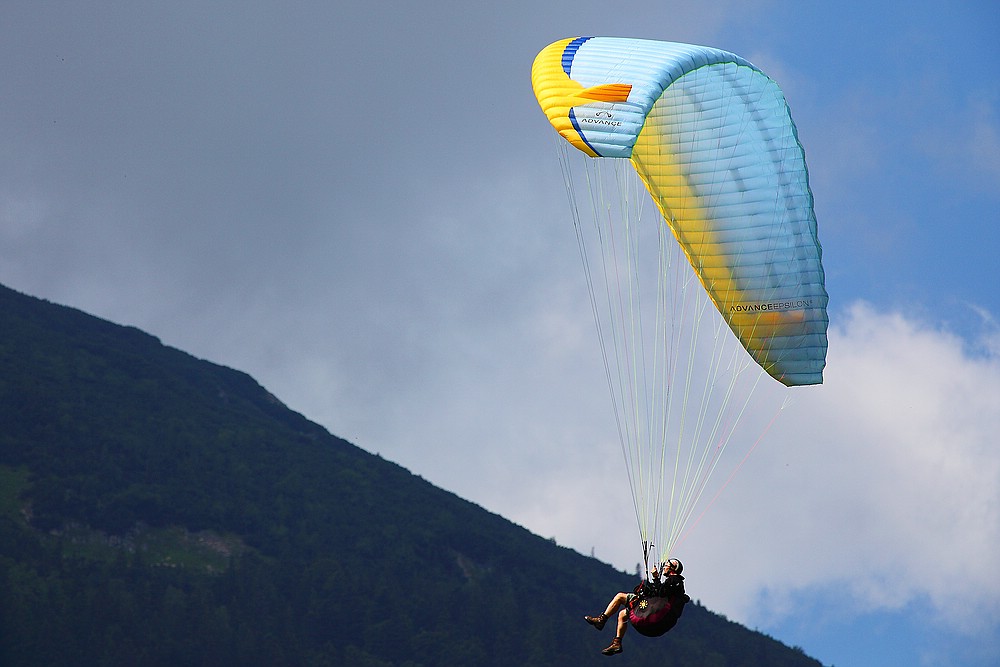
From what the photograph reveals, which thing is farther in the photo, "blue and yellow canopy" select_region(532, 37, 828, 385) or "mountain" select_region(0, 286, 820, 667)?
"mountain" select_region(0, 286, 820, 667)

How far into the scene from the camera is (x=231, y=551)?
123m

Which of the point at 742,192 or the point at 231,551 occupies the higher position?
the point at 231,551

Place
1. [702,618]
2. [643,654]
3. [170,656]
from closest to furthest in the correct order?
[170,656], [643,654], [702,618]

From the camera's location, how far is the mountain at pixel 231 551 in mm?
102438

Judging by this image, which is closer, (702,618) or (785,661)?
(785,661)

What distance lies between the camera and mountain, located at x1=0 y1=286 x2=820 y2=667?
10244cm

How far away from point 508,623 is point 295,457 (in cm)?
3587

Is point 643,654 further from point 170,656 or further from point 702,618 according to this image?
point 170,656

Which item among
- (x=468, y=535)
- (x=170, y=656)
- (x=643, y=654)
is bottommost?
(x=170, y=656)

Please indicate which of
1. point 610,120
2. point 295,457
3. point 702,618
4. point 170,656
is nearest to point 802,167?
point 610,120

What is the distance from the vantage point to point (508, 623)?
119000 millimetres

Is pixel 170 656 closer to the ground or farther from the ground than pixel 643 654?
closer to the ground

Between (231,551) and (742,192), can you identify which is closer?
(742,192)

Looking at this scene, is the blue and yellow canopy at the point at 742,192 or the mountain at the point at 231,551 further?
the mountain at the point at 231,551
